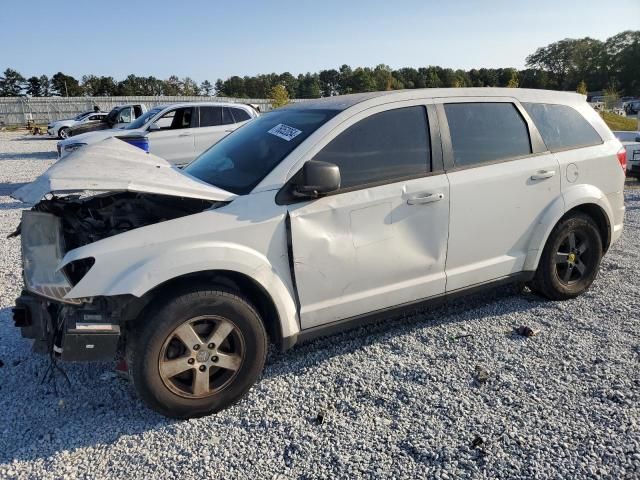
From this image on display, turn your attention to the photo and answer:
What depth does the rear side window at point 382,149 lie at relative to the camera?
10.9 feet

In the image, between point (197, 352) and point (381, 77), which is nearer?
point (197, 352)

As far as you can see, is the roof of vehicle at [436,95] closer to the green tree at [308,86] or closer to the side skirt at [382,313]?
the side skirt at [382,313]

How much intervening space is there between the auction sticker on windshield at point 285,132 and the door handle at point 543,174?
6.59 ft

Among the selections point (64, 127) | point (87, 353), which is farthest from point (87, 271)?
point (64, 127)

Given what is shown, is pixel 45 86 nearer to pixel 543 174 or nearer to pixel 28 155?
pixel 28 155

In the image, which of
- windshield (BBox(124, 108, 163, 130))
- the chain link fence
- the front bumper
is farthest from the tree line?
the front bumper

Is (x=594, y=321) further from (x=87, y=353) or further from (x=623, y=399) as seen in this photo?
(x=87, y=353)

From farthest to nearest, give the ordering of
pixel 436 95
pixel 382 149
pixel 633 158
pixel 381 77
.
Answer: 1. pixel 381 77
2. pixel 633 158
3. pixel 436 95
4. pixel 382 149

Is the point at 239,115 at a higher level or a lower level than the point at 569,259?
higher

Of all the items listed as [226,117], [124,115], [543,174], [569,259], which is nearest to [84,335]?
[543,174]

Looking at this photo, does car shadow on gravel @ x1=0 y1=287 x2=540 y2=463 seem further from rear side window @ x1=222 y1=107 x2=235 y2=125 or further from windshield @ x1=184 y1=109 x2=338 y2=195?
rear side window @ x1=222 y1=107 x2=235 y2=125

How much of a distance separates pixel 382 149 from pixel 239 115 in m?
9.41

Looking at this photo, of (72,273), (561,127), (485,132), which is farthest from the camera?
(561,127)

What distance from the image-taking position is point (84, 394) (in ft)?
10.7
